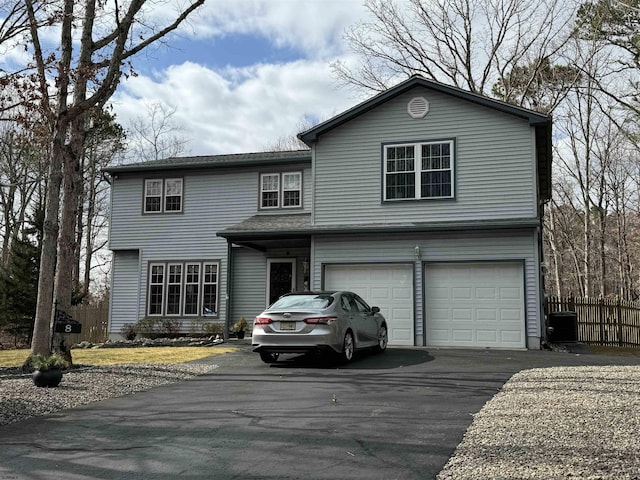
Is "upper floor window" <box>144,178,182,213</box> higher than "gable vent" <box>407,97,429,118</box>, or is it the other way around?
"gable vent" <box>407,97,429,118</box>

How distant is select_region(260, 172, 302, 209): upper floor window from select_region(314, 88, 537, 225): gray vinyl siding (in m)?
3.06

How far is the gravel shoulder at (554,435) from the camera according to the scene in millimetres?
4516

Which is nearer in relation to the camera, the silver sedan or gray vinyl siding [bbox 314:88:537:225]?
the silver sedan

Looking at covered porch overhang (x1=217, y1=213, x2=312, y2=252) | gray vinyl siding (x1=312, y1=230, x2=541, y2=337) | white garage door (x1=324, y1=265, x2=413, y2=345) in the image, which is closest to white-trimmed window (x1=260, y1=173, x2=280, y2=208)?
covered porch overhang (x1=217, y1=213, x2=312, y2=252)

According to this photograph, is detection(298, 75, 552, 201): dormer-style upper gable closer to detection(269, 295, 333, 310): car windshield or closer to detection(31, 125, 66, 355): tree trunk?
detection(269, 295, 333, 310): car windshield

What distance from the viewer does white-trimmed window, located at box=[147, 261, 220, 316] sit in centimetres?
2078

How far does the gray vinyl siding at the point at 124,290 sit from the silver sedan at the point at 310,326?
1123 cm

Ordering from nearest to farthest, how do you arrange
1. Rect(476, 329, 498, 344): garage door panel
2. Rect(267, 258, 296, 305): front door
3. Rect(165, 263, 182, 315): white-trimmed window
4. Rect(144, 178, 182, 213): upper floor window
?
1. Rect(476, 329, 498, 344): garage door panel
2. Rect(267, 258, 296, 305): front door
3. Rect(165, 263, 182, 315): white-trimmed window
4. Rect(144, 178, 182, 213): upper floor window

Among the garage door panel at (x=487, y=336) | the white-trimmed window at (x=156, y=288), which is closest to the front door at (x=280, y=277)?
the white-trimmed window at (x=156, y=288)

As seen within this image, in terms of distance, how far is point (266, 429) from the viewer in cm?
621

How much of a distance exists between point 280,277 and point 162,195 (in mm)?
5533

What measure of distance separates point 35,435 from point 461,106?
13.4 metres

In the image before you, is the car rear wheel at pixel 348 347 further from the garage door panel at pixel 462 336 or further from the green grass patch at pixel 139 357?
the garage door panel at pixel 462 336

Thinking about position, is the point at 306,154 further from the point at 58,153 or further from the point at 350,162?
the point at 58,153
